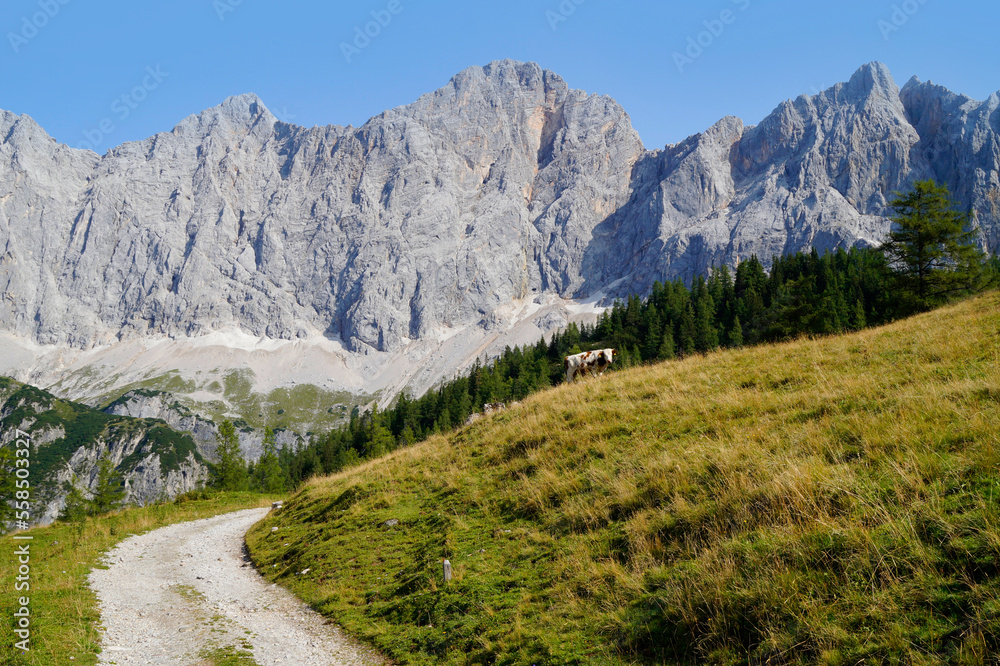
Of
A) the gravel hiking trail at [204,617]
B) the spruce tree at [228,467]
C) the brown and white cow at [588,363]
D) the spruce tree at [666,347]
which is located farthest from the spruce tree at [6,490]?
the spruce tree at [666,347]

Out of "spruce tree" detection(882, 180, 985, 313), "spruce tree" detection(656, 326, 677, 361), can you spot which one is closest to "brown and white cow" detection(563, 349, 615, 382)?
"spruce tree" detection(882, 180, 985, 313)

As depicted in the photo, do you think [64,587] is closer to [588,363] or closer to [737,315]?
[588,363]

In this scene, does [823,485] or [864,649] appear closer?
[864,649]

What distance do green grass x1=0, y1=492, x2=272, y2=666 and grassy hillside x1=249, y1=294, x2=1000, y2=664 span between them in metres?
5.10

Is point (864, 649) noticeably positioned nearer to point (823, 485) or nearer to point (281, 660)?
point (823, 485)

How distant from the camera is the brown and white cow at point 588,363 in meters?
27.5

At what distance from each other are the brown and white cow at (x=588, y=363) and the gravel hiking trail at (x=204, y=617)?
17408 millimetres

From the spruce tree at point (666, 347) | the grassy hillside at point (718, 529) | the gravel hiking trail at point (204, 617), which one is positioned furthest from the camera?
the spruce tree at point (666, 347)

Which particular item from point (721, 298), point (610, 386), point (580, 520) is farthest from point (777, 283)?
point (580, 520)

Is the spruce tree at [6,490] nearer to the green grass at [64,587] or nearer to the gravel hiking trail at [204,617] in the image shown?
the green grass at [64,587]

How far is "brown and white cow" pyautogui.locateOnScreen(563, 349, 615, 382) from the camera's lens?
1081 inches

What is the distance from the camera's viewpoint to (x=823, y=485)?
801cm

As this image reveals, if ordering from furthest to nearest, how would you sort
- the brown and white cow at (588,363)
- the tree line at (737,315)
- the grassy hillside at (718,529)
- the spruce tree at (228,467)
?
the spruce tree at (228,467), the tree line at (737,315), the brown and white cow at (588,363), the grassy hillside at (718,529)

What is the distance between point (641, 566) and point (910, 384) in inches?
341
